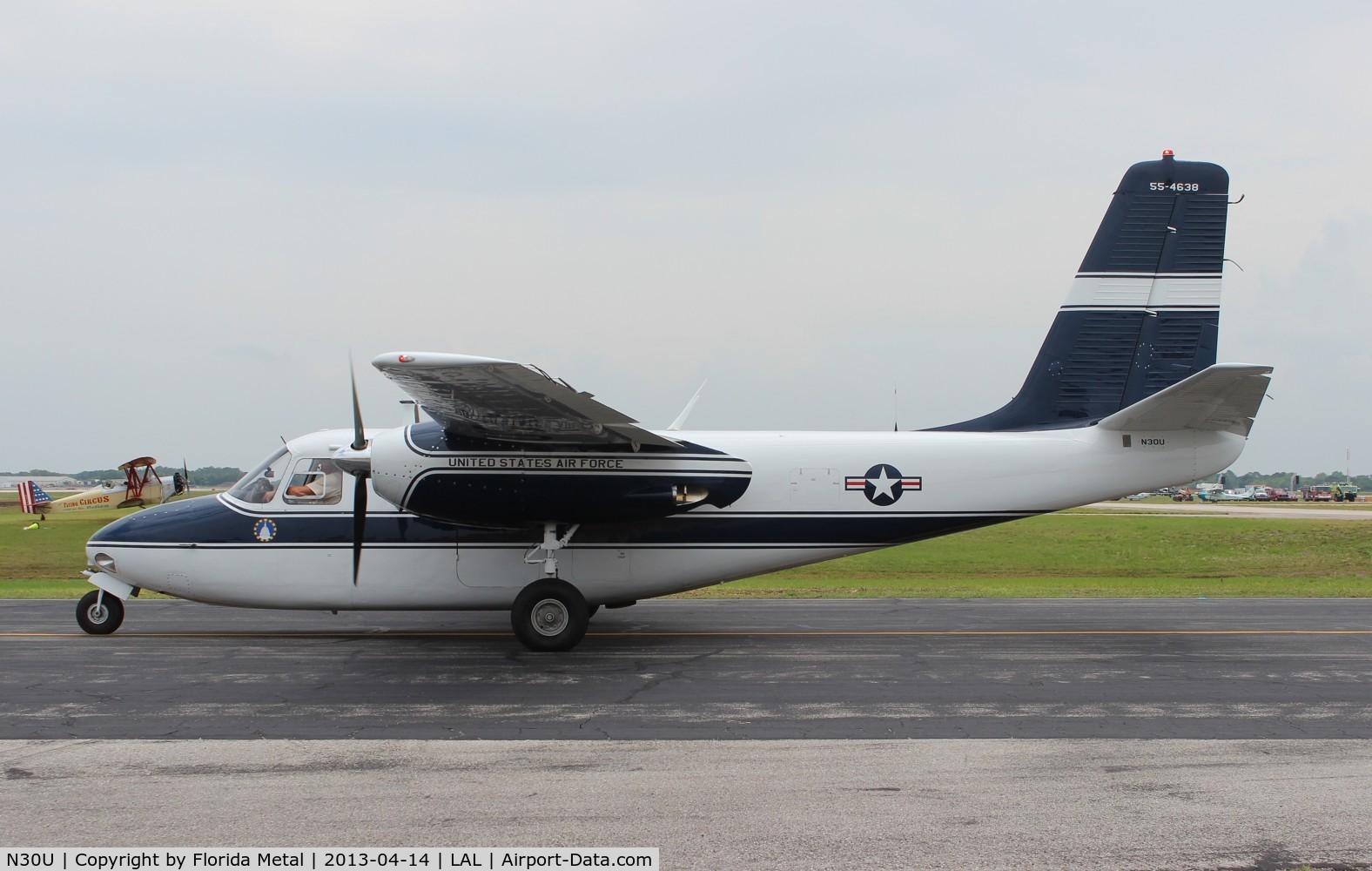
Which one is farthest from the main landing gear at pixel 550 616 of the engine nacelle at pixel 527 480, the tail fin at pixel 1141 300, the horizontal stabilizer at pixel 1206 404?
the horizontal stabilizer at pixel 1206 404

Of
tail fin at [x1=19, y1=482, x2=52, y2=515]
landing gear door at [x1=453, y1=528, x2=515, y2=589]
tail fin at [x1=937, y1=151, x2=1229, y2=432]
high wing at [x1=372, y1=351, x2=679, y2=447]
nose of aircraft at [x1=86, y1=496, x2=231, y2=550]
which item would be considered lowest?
tail fin at [x1=19, y1=482, x2=52, y2=515]

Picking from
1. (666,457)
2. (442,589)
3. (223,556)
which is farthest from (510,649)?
(223,556)

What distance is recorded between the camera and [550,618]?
1309cm

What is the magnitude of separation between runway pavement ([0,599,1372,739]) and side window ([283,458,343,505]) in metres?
1.96

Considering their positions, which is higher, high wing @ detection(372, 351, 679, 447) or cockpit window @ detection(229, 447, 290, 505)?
high wing @ detection(372, 351, 679, 447)

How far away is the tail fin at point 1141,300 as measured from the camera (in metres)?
14.5

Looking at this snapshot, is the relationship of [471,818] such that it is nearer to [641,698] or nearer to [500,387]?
[641,698]

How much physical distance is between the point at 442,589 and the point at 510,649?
139 centimetres

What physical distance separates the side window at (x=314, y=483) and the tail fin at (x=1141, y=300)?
9789 mm

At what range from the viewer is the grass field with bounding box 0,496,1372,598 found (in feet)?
72.4

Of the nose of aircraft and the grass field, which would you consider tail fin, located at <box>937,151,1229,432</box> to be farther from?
the nose of aircraft

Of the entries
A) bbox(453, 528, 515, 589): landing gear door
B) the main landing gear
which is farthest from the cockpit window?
the main landing gear

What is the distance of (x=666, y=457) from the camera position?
44.3 feet

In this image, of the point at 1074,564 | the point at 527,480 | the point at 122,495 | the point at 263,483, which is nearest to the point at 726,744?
the point at 527,480
